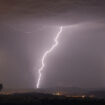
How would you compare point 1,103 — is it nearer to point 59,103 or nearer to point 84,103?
point 59,103

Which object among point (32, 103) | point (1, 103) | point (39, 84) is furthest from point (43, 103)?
point (39, 84)

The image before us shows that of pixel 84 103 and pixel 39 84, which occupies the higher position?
pixel 39 84

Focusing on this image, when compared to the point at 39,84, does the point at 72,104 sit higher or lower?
lower

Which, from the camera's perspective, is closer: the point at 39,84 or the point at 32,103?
the point at 32,103

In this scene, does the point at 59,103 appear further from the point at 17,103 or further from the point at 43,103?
the point at 17,103

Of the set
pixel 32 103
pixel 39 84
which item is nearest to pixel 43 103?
pixel 32 103

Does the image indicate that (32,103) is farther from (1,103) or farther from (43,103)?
(1,103)

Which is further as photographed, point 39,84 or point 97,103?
point 39,84
